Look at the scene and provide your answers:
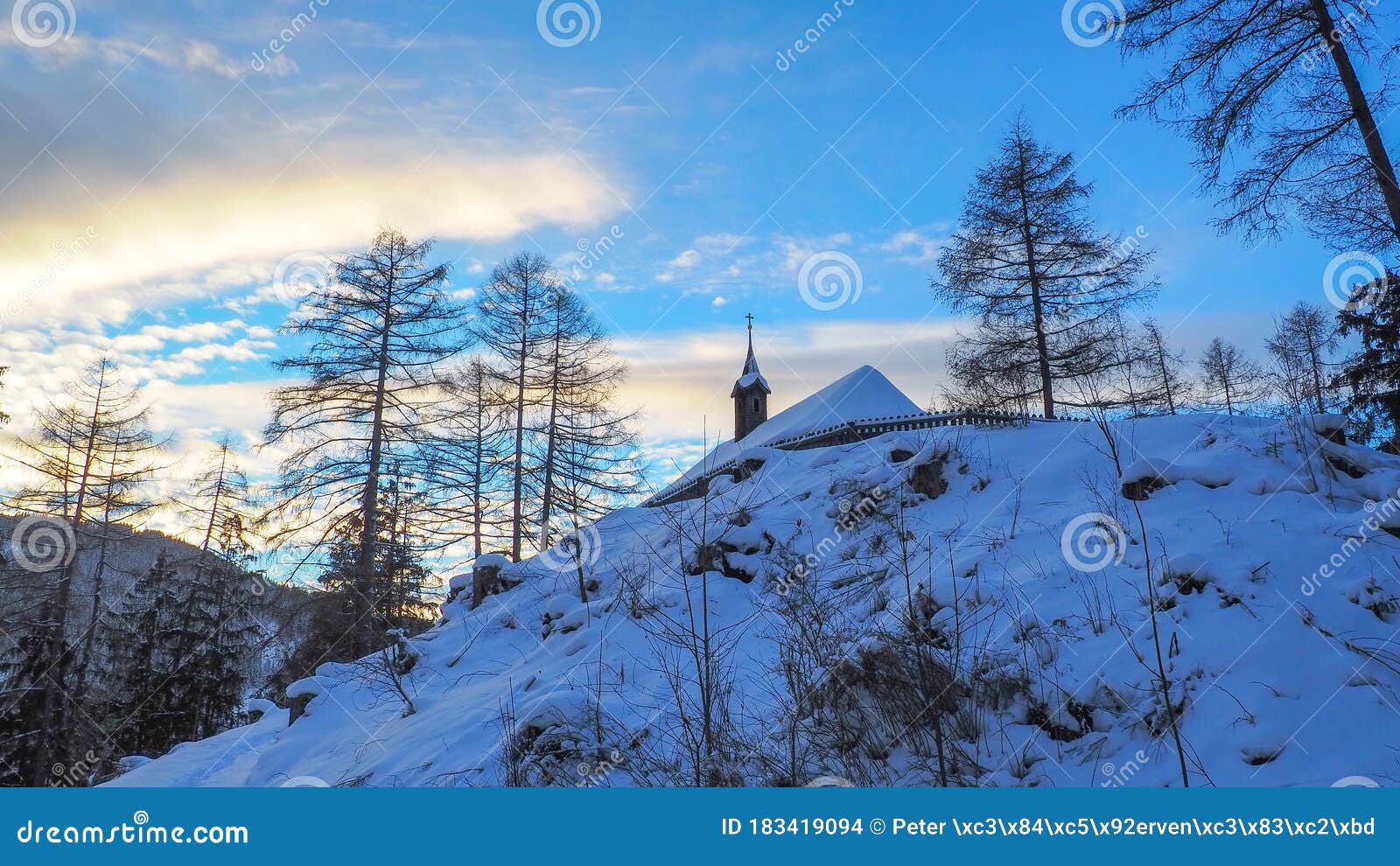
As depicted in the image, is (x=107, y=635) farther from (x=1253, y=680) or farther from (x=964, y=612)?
(x=1253, y=680)

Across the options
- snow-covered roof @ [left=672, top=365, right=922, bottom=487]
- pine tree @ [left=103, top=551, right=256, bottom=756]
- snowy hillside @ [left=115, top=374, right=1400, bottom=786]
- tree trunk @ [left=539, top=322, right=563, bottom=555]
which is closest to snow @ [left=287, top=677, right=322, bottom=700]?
snowy hillside @ [left=115, top=374, right=1400, bottom=786]

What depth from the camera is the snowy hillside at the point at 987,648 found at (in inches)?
159

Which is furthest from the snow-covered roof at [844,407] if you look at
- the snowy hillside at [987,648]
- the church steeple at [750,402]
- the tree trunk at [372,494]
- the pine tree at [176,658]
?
the snowy hillside at [987,648]

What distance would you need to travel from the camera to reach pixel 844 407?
93.0 ft

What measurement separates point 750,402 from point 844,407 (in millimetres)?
10039

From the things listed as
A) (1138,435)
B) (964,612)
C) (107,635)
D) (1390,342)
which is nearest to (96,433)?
(107,635)

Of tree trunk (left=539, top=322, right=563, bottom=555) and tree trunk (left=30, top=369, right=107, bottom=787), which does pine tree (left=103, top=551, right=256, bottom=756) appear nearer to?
tree trunk (left=30, top=369, right=107, bottom=787)

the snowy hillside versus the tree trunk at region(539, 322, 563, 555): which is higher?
the tree trunk at region(539, 322, 563, 555)

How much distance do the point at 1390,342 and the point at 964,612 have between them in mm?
18060

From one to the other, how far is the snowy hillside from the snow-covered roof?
17.7 m

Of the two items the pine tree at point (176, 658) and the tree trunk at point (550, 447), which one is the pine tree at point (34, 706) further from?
the tree trunk at point (550, 447)

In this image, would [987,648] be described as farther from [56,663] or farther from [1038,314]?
[56,663]

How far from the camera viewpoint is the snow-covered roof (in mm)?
27516

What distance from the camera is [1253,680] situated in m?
4.13
